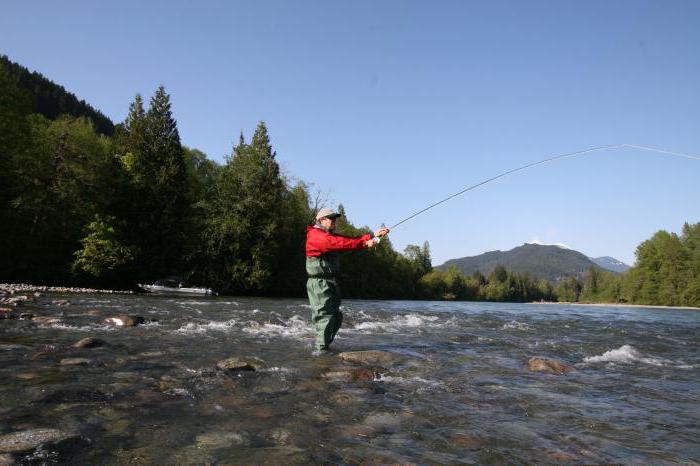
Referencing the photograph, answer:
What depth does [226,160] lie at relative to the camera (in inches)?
2110

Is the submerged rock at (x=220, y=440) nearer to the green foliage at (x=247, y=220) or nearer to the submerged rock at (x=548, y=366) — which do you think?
the submerged rock at (x=548, y=366)

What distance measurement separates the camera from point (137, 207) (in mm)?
43781

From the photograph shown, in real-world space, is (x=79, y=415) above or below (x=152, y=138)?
below

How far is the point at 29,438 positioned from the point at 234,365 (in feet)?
11.7

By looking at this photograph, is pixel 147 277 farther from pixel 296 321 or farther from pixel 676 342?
pixel 676 342

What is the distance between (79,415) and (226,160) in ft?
169

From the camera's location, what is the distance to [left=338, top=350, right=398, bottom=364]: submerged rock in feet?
27.8

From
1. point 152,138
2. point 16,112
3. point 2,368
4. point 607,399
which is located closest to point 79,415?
point 2,368

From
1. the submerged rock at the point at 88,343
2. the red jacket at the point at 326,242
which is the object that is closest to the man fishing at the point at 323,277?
the red jacket at the point at 326,242

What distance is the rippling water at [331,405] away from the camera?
4008 millimetres

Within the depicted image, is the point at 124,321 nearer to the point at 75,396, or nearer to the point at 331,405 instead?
the point at 75,396

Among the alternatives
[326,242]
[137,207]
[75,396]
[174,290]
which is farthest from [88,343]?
[137,207]

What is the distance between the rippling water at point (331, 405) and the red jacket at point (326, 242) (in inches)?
82.4

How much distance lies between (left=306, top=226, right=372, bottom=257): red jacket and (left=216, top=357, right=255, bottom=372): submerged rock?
256 cm
